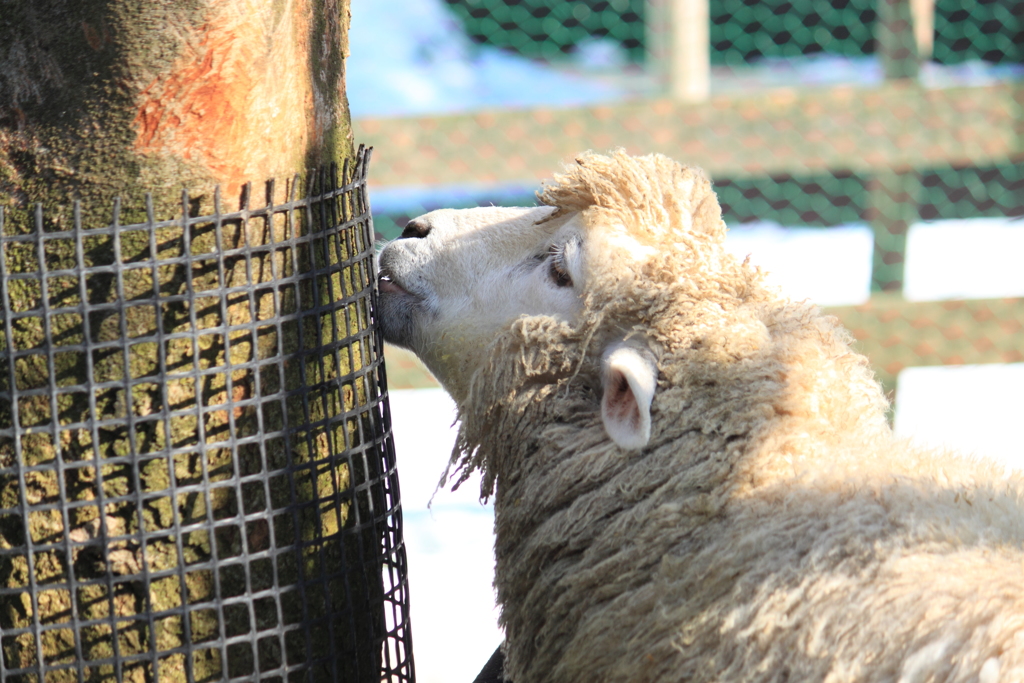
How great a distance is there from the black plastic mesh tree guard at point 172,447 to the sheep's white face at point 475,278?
0.36 metres

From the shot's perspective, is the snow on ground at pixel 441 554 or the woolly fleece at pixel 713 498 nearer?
the woolly fleece at pixel 713 498

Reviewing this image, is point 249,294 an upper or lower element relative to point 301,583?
upper

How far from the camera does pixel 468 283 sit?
1.86 meters

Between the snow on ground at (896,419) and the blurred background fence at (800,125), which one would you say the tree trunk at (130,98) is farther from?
the blurred background fence at (800,125)

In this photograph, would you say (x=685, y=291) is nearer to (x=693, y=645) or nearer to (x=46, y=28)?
(x=693, y=645)

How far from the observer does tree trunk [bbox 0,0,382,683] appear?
51.9 inches

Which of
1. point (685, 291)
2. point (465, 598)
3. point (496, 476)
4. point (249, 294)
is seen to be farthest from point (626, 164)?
point (465, 598)

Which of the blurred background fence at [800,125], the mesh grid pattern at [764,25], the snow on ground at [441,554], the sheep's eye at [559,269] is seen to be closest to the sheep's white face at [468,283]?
the sheep's eye at [559,269]

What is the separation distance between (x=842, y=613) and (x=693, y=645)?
21cm

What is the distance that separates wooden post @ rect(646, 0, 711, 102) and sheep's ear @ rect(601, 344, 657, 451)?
3369mm

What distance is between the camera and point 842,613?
127 cm

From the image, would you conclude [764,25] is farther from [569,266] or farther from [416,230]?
[569,266]

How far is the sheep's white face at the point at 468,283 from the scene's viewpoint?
1.81 m

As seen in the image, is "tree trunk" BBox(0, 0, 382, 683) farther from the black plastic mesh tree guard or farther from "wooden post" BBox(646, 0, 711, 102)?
"wooden post" BBox(646, 0, 711, 102)
